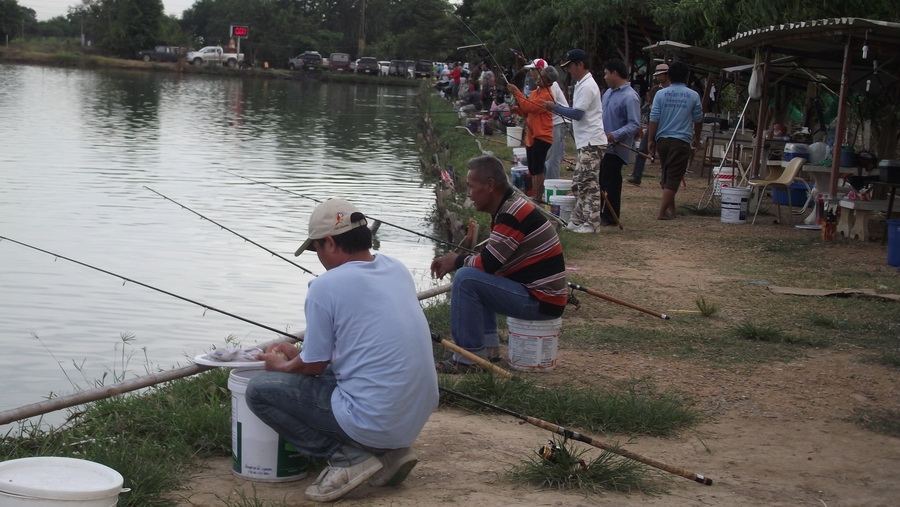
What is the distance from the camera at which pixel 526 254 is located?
21.6ft

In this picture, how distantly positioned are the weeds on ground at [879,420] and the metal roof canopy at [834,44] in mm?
5648

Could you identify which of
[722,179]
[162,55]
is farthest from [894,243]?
[162,55]

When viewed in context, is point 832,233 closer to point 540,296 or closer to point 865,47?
point 865,47

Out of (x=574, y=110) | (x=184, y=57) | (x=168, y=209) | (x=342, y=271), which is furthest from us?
(x=184, y=57)

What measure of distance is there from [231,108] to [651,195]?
26.7 m

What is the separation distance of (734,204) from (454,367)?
7.65 metres

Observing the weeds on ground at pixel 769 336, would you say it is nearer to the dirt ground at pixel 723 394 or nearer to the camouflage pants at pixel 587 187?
Result: the dirt ground at pixel 723 394

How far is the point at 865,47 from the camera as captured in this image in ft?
36.9

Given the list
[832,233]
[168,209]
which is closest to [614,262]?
[832,233]

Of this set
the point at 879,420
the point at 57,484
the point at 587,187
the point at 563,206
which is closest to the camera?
the point at 57,484

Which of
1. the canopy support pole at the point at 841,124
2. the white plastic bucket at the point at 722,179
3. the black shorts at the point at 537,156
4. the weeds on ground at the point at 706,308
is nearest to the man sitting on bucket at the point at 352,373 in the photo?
the weeds on ground at the point at 706,308

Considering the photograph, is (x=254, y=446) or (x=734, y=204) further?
(x=734, y=204)

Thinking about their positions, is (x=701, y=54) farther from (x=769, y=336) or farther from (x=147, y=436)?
(x=147, y=436)

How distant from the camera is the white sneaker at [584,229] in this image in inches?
482
